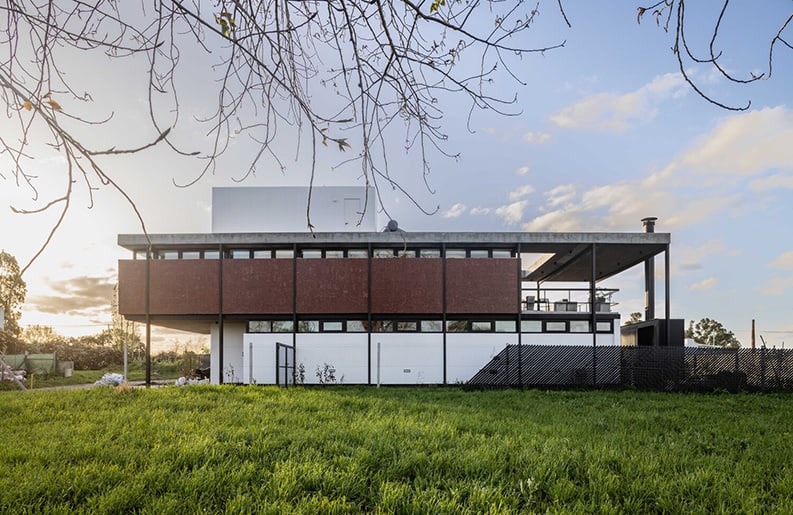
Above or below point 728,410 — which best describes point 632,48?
above

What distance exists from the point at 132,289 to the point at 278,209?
6.33 m

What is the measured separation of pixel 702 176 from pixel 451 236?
9.65 meters

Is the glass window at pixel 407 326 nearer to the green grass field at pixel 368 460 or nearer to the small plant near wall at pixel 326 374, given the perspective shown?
the small plant near wall at pixel 326 374

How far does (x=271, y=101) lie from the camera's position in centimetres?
295

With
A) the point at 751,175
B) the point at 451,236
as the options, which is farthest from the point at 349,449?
the point at 451,236

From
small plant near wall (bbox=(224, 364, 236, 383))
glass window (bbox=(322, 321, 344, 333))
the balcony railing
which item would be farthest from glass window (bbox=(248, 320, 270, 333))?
the balcony railing

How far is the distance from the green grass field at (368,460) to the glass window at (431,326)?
34.8 feet

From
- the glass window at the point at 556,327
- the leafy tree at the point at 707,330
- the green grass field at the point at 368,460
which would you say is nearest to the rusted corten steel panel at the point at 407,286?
the glass window at the point at 556,327

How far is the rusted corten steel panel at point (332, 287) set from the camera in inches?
755

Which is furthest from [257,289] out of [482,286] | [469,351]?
[482,286]

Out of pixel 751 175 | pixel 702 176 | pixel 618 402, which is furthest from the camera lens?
pixel 618 402

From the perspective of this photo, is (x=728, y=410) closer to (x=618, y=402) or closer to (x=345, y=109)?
(x=618, y=402)

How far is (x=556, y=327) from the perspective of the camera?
65.7 feet

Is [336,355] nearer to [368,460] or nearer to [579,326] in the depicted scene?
[579,326]
